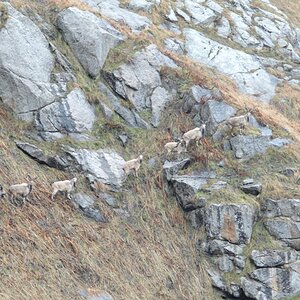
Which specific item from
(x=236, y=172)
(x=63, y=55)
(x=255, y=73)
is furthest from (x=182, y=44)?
(x=236, y=172)

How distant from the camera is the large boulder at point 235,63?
28375 mm

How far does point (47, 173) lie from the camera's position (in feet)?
55.7

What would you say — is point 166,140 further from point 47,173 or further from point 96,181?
point 47,173

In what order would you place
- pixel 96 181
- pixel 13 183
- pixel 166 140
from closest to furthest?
pixel 13 183, pixel 96 181, pixel 166 140

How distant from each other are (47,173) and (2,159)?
4.67ft

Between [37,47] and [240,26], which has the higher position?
[37,47]

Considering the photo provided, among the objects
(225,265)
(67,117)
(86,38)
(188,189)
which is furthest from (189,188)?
(86,38)

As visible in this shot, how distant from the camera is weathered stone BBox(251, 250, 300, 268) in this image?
53.6ft

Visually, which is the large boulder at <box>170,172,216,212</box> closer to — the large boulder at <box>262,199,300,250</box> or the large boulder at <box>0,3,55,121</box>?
the large boulder at <box>262,199,300,250</box>

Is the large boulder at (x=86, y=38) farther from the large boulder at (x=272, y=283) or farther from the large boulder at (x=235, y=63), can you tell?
the large boulder at (x=272, y=283)

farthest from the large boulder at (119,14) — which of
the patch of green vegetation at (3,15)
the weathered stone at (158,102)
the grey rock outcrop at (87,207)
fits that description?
the grey rock outcrop at (87,207)

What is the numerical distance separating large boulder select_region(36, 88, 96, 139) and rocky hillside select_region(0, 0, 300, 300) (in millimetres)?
45

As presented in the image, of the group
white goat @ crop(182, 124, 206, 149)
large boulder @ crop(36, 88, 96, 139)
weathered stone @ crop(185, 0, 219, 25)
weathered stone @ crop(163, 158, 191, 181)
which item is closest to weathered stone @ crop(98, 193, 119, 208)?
weathered stone @ crop(163, 158, 191, 181)

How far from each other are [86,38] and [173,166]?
6602 millimetres
